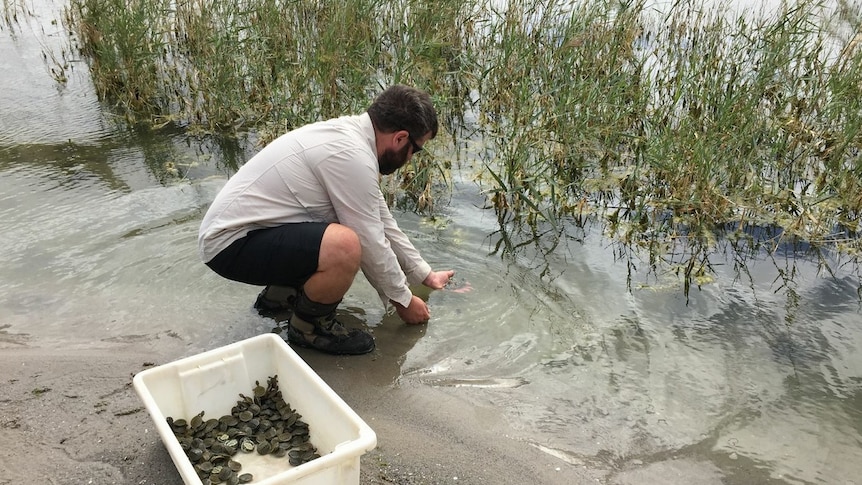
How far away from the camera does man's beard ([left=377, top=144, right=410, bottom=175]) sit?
2479 mm

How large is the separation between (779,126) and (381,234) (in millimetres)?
3166

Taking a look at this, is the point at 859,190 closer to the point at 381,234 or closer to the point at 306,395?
the point at 381,234

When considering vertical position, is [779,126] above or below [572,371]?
above

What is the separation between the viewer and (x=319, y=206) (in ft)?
8.12

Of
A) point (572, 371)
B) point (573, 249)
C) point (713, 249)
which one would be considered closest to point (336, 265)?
point (572, 371)

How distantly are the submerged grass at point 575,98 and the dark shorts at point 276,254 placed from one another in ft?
4.93

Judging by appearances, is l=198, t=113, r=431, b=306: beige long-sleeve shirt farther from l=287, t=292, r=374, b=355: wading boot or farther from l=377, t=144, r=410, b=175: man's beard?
l=287, t=292, r=374, b=355: wading boot

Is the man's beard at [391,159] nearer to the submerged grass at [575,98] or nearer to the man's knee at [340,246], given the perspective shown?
the man's knee at [340,246]

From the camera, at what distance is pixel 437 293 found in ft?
10.5

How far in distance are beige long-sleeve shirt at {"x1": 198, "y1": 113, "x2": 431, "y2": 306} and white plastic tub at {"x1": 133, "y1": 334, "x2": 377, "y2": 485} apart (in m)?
0.49

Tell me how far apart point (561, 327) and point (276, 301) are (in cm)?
124

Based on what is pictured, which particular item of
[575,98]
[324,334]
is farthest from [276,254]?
[575,98]

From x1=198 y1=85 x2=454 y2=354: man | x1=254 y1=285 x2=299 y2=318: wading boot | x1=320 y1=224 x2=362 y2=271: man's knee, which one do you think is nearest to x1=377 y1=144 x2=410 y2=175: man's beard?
x1=198 y1=85 x2=454 y2=354: man

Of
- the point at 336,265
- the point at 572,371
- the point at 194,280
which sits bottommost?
the point at 572,371
